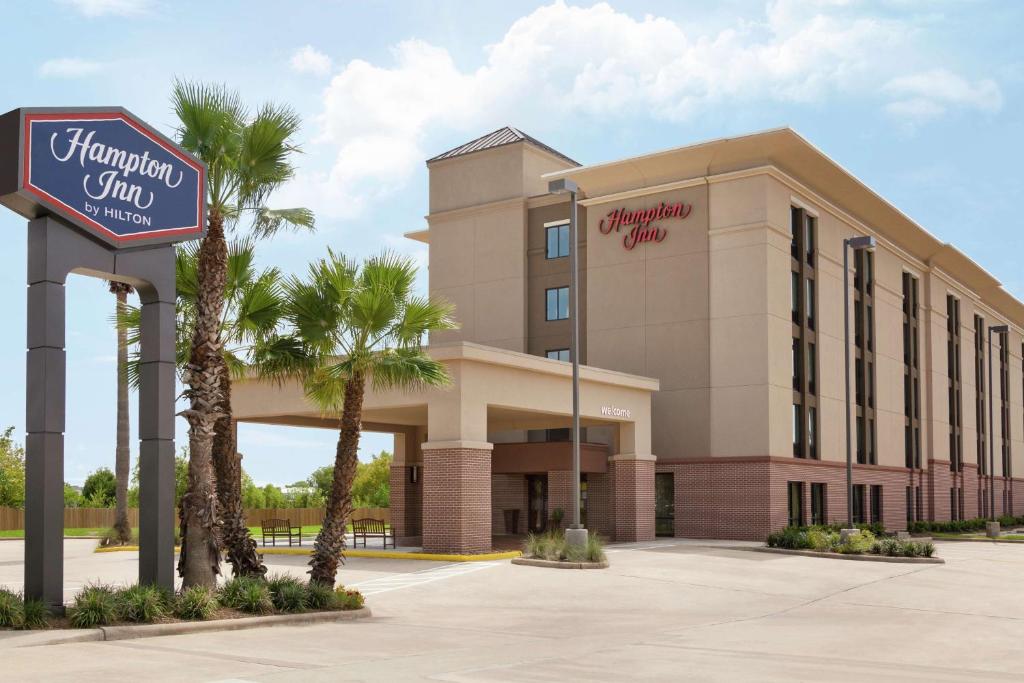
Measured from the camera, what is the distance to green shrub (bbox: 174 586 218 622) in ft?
56.0

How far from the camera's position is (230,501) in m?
20.6

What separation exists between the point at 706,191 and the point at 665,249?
2.77 meters

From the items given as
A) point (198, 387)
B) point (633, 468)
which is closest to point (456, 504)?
point (633, 468)

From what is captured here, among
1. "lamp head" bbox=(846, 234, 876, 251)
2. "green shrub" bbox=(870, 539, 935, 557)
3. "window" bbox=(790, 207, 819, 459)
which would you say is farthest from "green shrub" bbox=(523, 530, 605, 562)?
"window" bbox=(790, 207, 819, 459)

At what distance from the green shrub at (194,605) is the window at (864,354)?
38346 millimetres

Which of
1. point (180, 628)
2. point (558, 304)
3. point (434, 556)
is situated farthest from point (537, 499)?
point (180, 628)

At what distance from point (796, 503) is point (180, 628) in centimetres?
3188

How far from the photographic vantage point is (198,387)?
62.9 feet

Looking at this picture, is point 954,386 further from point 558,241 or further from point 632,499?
point 632,499

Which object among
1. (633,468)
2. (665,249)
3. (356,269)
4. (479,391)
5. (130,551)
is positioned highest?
(665,249)

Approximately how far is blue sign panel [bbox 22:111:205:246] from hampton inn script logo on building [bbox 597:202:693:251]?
27501 millimetres

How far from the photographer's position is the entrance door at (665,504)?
4341cm

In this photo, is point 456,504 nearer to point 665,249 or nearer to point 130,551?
point 130,551

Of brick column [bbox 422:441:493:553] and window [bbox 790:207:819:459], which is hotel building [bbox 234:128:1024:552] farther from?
brick column [bbox 422:441:493:553]
